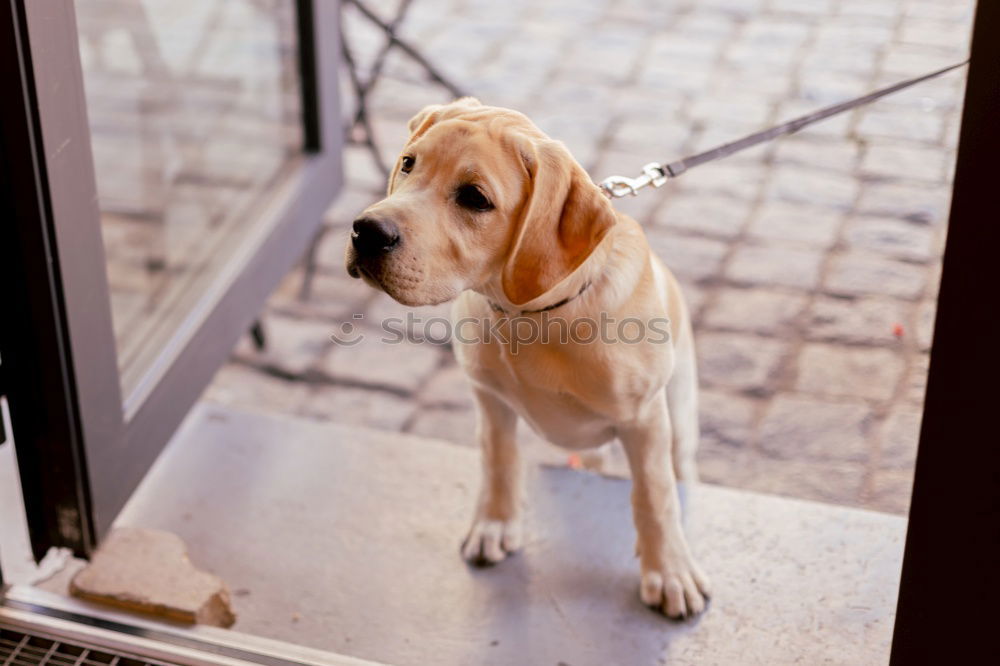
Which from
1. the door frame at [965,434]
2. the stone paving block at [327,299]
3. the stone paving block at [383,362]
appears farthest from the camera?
the stone paving block at [327,299]

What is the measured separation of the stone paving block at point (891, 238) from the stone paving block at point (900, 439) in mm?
858

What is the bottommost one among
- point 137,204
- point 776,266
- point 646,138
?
point 776,266

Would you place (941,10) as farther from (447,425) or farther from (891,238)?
(447,425)

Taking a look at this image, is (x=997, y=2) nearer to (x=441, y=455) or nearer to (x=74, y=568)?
(x=441, y=455)

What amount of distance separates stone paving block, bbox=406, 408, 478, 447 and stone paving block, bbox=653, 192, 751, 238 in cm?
122

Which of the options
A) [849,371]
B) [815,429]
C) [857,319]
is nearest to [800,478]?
[815,429]

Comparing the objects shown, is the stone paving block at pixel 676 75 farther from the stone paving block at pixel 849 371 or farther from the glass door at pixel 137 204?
the glass door at pixel 137 204

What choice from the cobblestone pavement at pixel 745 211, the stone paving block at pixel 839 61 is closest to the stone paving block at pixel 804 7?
the cobblestone pavement at pixel 745 211

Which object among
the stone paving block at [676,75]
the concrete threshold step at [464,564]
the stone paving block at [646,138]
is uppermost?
the stone paving block at [676,75]

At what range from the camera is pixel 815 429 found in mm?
3824

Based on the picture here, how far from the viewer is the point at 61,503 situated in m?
2.55

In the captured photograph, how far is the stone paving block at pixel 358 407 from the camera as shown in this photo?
400cm

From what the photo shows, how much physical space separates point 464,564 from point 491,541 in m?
0.08

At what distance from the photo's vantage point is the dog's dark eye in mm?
1941
